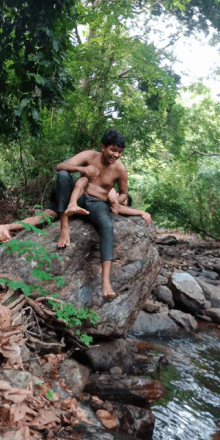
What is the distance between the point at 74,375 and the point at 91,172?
6.59ft

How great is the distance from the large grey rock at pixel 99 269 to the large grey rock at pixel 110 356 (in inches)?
7.7

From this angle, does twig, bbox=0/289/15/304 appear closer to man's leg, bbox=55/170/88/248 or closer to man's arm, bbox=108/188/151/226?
man's leg, bbox=55/170/88/248

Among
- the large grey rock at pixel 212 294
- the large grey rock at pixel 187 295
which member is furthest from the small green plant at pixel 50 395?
the large grey rock at pixel 212 294

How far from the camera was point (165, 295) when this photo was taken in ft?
21.8

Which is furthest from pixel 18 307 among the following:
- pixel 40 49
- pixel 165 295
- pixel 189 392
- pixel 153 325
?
pixel 165 295

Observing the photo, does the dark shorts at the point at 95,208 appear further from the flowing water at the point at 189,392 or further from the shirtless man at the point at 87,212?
the flowing water at the point at 189,392

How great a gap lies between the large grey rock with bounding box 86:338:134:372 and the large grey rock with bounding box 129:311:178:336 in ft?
5.13

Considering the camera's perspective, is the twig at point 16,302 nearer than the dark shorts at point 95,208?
Yes

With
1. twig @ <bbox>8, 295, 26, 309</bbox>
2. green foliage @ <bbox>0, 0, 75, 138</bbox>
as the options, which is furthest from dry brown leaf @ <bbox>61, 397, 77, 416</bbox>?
green foliage @ <bbox>0, 0, 75, 138</bbox>

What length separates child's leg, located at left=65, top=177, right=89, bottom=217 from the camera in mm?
3412

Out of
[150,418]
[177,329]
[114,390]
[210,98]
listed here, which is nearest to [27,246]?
[114,390]

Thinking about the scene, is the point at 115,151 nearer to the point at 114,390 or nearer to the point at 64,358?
the point at 64,358

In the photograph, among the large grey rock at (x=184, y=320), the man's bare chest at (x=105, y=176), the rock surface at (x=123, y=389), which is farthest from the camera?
the large grey rock at (x=184, y=320)

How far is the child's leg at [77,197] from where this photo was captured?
11.2ft
